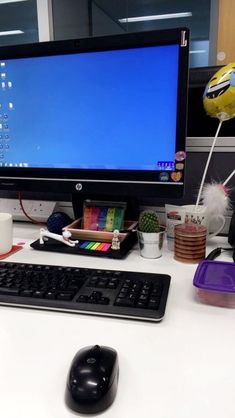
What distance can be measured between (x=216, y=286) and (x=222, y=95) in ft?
1.33

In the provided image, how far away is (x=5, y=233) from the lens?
0.76 meters

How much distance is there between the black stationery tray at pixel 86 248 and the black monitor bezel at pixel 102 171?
12cm

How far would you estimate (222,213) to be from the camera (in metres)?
0.82

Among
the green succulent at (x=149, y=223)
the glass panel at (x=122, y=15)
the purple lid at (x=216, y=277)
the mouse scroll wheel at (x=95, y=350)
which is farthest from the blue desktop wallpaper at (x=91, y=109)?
the glass panel at (x=122, y=15)

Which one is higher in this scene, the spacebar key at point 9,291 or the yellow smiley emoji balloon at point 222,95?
the yellow smiley emoji balloon at point 222,95

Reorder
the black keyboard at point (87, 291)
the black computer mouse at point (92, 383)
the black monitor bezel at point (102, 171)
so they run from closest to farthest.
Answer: the black computer mouse at point (92, 383)
the black keyboard at point (87, 291)
the black monitor bezel at point (102, 171)

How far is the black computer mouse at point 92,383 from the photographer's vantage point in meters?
0.34

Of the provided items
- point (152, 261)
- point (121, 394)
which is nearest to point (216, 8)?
point (152, 261)

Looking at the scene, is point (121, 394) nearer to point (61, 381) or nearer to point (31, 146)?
point (61, 381)

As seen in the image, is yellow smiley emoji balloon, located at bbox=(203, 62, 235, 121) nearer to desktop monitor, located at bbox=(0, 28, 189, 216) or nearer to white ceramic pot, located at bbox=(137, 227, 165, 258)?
desktop monitor, located at bbox=(0, 28, 189, 216)

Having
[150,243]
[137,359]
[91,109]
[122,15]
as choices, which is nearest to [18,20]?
[122,15]

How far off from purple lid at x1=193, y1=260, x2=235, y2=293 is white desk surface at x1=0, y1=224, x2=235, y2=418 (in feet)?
0.11

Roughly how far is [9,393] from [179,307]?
Answer: 0.94 feet

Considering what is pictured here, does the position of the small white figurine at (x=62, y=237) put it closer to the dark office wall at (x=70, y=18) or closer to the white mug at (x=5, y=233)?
the white mug at (x=5, y=233)
